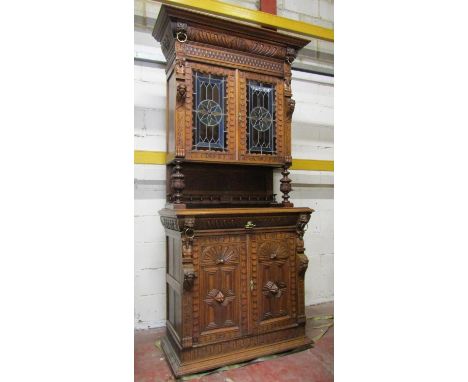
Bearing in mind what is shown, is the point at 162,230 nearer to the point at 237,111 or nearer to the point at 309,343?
the point at 237,111

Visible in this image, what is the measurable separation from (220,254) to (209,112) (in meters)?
1.00

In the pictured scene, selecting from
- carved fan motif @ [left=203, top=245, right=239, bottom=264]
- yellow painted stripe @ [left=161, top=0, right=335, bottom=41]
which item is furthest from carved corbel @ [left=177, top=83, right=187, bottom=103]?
carved fan motif @ [left=203, top=245, right=239, bottom=264]

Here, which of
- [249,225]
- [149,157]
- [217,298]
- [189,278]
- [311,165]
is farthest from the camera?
[311,165]

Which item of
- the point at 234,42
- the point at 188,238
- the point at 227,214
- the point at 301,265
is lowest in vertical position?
the point at 301,265

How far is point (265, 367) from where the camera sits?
2.16m

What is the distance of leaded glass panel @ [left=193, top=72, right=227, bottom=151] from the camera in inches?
90.4

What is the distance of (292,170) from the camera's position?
3346mm

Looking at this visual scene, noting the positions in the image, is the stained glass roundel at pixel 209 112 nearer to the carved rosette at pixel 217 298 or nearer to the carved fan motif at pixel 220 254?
the carved fan motif at pixel 220 254

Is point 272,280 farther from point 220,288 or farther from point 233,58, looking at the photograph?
point 233,58

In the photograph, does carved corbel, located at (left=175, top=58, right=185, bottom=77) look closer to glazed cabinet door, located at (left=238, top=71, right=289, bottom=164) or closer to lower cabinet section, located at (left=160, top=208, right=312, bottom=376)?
glazed cabinet door, located at (left=238, top=71, right=289, bottom=164)

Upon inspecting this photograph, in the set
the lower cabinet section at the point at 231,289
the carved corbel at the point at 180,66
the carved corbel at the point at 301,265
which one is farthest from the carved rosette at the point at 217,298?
the carved corbel at the point at 180,66

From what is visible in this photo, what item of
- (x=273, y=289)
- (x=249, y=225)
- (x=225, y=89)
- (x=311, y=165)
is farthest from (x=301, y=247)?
(x=225, y=89)

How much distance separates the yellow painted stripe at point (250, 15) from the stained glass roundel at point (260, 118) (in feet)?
2.25
